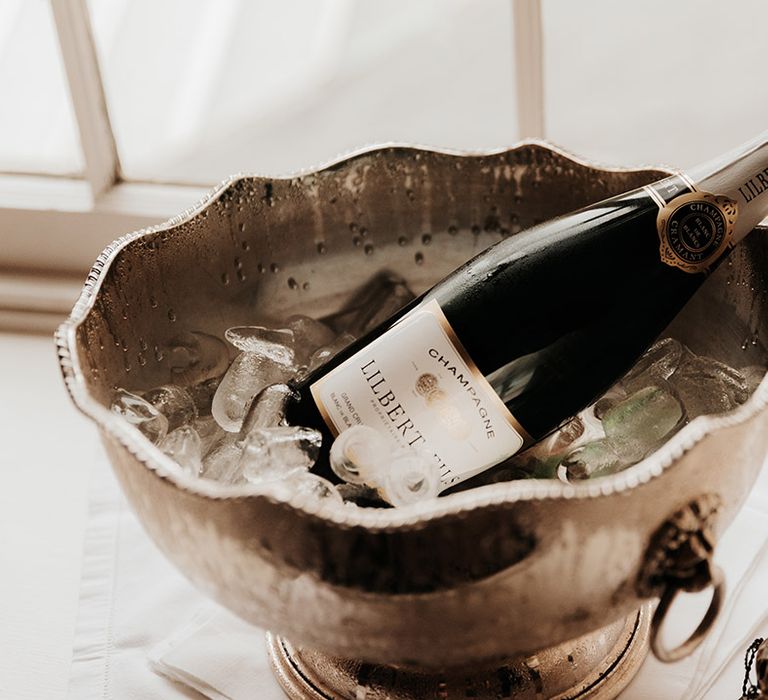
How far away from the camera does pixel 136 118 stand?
1.30 m

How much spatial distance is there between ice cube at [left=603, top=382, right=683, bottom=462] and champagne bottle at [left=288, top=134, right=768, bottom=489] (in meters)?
0.05

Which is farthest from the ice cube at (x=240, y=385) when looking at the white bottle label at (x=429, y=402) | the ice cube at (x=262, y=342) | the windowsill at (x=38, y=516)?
the windowsill at (x=38, y=516)

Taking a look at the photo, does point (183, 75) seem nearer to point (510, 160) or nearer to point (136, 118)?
point (136, 118)

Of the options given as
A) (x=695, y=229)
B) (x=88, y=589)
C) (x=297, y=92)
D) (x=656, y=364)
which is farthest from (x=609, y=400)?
(x=297, y=92)

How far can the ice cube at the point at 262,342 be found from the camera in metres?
0.89

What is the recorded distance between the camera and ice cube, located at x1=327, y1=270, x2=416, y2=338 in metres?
0.95

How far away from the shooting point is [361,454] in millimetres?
691

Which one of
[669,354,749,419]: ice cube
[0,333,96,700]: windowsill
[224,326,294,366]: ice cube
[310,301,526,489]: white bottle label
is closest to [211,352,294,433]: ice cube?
[224,326,294,366]: ice cube

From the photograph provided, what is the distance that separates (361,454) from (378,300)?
29 centimetres

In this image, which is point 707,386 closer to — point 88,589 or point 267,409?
point 267,409

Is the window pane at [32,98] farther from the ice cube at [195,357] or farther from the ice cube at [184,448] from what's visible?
the ice cube at [184,448]

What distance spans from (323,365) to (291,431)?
147 millimetres

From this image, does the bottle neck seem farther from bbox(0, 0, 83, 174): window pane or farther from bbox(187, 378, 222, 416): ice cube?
bbox(0, 0, 83, 174): window pane

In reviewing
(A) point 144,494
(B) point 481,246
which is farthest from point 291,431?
(B) point 481,246
